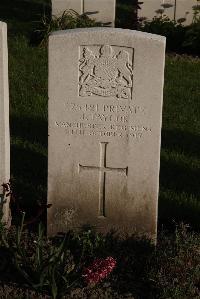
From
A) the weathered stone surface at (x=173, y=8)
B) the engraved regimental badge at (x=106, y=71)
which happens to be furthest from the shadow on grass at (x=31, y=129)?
the weathered stone surface at (x=173, y=8)

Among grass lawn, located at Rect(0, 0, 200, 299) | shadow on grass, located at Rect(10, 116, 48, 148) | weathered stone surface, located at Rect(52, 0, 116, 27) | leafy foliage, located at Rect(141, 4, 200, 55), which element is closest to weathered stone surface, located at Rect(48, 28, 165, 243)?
grass lawn, located at Rect(0, 0, 200, 299)

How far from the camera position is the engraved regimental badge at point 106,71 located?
5098mm

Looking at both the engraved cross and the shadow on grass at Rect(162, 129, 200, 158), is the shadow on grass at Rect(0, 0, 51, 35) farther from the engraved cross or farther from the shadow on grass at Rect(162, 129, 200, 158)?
the engraved cross

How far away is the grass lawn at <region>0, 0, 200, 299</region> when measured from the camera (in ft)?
16.4

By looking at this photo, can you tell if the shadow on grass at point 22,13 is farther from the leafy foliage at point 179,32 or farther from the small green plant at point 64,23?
the leafy foliage at point 179,32

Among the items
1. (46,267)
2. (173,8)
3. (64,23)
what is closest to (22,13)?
(64,23)

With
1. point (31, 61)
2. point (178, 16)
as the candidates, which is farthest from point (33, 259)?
point (178, 16)

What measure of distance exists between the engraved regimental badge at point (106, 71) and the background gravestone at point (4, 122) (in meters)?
0.58

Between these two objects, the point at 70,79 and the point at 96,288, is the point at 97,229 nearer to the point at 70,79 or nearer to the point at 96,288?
the point at 96,288

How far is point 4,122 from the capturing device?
5.33m

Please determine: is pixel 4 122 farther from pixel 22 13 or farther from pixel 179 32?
pixel 22 13

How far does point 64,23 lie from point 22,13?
2527 mm

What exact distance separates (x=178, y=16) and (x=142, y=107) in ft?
21.2

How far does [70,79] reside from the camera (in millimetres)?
5168
